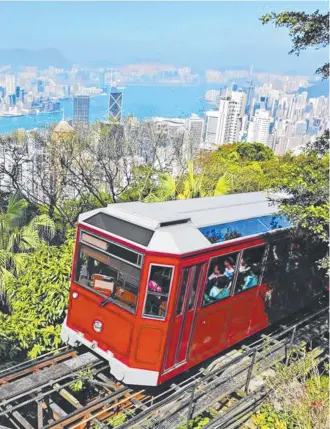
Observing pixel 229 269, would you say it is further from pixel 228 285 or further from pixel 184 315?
Answer: pixel 184 315

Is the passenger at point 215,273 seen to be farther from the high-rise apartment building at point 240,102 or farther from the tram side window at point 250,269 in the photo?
A: the high-rise apartment building at point 240,102

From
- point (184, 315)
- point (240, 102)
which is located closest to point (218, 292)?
point (184, 315)

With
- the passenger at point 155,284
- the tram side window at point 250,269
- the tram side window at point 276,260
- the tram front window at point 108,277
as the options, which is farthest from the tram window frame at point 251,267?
the tram front window at point 108,277

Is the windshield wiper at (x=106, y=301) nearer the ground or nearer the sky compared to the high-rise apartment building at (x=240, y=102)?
nearer the sky

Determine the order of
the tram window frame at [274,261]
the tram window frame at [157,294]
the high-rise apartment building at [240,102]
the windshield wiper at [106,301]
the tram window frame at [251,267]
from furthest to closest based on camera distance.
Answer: the high-rise apartment building at [240,102]
the tram window frame at [274,261]
the tram window frame at [251,267]
the windshield wiper at [106,301]
the tram window frame at [157,294]

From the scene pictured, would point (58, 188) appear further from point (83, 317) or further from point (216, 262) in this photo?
point (216, 262)

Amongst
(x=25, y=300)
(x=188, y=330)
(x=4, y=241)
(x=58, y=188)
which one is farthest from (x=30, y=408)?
(x=58, y=188)
